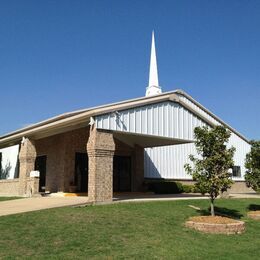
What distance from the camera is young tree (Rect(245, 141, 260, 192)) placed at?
15825mm

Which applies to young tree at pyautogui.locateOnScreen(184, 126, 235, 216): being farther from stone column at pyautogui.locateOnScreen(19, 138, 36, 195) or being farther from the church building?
stone column at pyautogui.locateOnScreen(19, 138, 36, 195)

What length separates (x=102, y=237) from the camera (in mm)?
9977

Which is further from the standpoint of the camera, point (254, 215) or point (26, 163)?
point (26, 163)

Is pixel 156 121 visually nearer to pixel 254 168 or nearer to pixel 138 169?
pixel 254 168

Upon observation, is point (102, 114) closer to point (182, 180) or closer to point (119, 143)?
point (119, 143)

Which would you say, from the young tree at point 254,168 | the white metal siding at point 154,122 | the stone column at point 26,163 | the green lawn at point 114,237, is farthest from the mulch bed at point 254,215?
the stone column at point 26,163

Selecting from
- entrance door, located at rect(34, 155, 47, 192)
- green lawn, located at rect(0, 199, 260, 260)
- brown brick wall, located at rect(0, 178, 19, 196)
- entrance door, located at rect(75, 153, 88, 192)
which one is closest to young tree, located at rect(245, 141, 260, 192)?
green lawn, located at rect(0, 199, 260, 260)

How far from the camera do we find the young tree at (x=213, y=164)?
1309cm

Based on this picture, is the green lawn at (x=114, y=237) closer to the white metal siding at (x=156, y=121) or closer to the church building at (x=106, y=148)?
the church building at (x=106, y=148)

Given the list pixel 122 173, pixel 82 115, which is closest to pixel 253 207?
pixel 82 115

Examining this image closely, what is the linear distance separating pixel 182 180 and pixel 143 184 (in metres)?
5.00

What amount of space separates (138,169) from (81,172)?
14.5ft

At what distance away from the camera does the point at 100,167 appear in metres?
15.9

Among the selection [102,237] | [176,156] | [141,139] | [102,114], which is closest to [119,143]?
[141,139]
